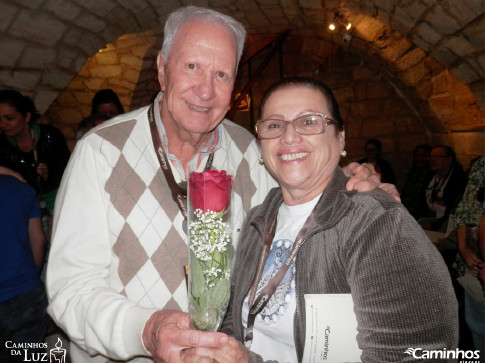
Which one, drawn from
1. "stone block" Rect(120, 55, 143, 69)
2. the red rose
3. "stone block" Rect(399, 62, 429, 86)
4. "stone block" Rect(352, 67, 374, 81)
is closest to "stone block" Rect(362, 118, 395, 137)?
"stone block" Rect(352, 67, 374, 81)

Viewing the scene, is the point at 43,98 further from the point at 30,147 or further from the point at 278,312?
the point at 278,312

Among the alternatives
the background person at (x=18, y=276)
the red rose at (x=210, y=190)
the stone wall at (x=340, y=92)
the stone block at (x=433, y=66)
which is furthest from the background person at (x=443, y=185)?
the background person at (x=18, y=276)

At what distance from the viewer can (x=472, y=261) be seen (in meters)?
2.71

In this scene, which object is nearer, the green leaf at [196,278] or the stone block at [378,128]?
the green leaf at [196,278]

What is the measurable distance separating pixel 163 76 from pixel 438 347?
1606 mm

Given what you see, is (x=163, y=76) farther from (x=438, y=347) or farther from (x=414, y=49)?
(x=414, y=49)

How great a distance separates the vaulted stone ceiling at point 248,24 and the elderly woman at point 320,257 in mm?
2788

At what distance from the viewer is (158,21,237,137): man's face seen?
1.60 metres

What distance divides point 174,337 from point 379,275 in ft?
2.23

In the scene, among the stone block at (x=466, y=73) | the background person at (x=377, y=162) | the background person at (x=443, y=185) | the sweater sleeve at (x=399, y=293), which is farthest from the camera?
the background person at (x=377, y=162)

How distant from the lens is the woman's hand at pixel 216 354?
→ 3.55 ft

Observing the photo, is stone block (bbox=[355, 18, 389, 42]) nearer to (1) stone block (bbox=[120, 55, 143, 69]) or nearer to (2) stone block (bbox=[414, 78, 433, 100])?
(2) stone block (bbox=[414, 78, 433, 100])

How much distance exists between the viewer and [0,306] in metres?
2.27

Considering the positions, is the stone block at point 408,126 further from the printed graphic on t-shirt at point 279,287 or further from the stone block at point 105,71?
the printed graphic on t-shirt at point 279,287
